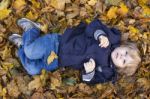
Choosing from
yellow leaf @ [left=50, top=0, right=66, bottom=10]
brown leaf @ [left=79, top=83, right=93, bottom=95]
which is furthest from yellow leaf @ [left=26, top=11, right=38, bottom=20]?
brown leaf @ [left=79, top=83, right=93, bottom=95]

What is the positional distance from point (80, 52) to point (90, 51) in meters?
0.10

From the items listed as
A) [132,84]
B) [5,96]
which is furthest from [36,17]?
[132,84]

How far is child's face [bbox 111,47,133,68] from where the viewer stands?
3.62m

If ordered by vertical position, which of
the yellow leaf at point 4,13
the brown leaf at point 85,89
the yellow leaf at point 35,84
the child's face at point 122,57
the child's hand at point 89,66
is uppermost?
the yellow leaf at point 4,13

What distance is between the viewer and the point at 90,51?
3734mm

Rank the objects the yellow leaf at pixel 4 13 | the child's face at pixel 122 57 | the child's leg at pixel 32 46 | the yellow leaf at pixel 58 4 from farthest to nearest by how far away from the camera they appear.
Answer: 1. the yellow leaf at pixel 58 4
2. the yellow leaf at pixel 4 13
3. the child's leg at pixel 32 46
4. the child's face at pixel 122 57

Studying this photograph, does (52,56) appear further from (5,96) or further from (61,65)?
(5,96)

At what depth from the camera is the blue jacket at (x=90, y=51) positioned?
3.73 metres

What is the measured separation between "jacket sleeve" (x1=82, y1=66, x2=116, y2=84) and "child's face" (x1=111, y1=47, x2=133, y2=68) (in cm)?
14

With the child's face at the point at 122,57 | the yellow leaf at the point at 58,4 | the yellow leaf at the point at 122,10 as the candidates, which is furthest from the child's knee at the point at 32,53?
the yellow leaf at the point at 122,10

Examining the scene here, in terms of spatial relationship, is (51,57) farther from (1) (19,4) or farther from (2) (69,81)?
(1) (19,4)

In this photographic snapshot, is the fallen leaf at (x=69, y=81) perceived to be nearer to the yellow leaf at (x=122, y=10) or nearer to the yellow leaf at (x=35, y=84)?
the yellow leaf at (x=35, y=84)

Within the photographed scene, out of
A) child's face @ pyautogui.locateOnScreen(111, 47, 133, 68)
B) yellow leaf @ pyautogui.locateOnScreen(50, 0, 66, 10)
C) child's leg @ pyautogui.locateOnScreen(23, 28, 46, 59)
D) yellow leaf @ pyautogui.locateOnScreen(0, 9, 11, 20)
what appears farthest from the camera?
yellow leaf @ pyautogui.locateOnScreen(50, 0, 66, 10)

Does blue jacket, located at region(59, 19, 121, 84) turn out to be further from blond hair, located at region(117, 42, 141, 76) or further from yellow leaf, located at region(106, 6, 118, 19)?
yellow leaf, located at region(106, 6, 118, 19)
